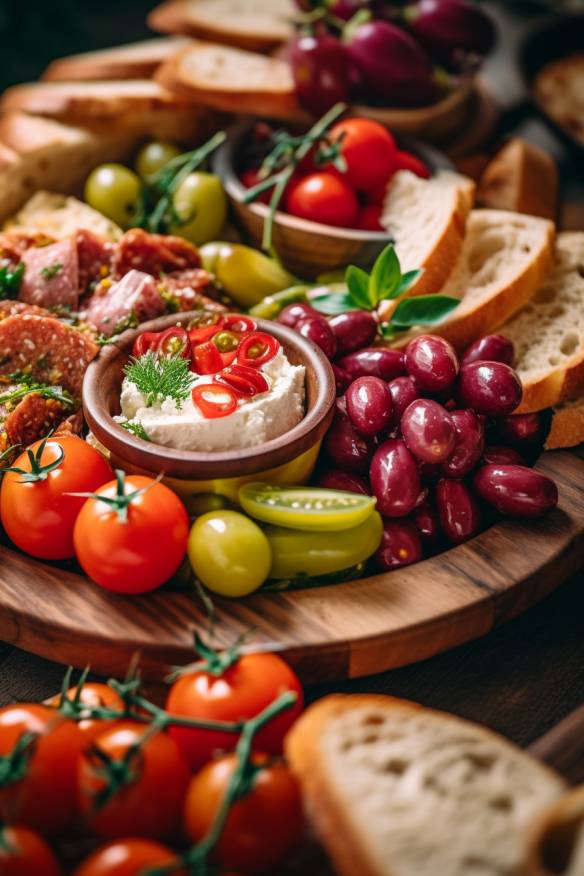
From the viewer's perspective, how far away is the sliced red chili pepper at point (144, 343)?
2646mm

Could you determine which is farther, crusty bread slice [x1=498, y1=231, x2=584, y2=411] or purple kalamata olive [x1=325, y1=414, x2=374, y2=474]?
crusty bread slice [x1=498, y1=231, x2=584, y2=411]

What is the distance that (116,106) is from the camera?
3.95m

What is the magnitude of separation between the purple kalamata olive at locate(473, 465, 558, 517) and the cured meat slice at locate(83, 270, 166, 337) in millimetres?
1234

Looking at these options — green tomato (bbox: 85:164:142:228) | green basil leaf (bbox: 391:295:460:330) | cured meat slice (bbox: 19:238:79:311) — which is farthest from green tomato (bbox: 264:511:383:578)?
green tomato (bbox: 85:164:142:228)

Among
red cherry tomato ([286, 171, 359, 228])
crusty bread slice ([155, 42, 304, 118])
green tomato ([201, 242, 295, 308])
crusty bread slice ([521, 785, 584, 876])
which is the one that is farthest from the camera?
crusty bread slice ([155, 42, 304, 118])

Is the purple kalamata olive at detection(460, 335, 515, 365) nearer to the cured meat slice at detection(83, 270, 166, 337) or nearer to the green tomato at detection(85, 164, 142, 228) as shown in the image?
the cured meat slice at detection(83, 270, 166, 337)

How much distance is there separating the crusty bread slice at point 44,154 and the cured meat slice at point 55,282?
945mm

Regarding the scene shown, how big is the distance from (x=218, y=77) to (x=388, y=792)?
340 cm

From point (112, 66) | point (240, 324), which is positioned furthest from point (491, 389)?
point (112, 66)

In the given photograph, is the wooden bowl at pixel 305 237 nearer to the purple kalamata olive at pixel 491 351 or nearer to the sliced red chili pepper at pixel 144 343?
the purple kalamata olive at pixel 491 351

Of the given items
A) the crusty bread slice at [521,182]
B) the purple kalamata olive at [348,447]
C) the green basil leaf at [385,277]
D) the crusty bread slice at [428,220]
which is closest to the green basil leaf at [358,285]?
the green basil leaf at [385,277]

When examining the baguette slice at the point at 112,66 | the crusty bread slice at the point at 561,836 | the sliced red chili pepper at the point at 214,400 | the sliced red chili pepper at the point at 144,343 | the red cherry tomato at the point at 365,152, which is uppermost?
the baguette slice at the point at 112,66

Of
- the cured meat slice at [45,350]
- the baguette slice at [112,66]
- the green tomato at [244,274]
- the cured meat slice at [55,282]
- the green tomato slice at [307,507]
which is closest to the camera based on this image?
the green tomato slice at [307,507]

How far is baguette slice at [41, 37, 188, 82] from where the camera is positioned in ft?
14.2
